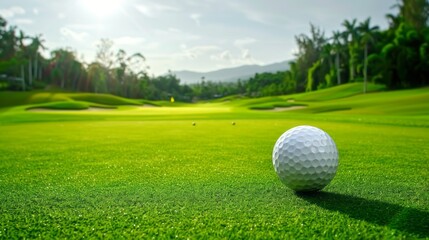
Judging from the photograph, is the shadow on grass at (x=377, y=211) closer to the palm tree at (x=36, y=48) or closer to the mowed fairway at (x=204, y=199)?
the mowed fairway at (x=204, y=199)

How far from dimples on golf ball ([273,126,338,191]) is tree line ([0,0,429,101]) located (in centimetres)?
5265

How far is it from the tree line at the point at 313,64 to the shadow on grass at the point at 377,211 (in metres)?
53.1

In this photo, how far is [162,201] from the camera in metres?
4.14

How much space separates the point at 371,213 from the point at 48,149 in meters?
8.36

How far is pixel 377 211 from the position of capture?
3.67 meters

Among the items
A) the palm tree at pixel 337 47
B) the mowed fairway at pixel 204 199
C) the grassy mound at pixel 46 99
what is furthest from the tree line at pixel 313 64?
the mowed fairway at pixel 204 199

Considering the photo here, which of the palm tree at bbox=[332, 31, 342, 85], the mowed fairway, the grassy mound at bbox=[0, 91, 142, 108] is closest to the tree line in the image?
the palm tree at bbox=[332, 31, 342, 85]

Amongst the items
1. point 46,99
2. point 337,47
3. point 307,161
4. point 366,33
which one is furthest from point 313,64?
point 307,161

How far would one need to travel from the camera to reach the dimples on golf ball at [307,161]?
4383 millimetres

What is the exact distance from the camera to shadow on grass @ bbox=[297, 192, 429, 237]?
10.8 feet

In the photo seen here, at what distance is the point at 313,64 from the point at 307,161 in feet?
301

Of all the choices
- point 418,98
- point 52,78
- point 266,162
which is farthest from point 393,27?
point 52,78

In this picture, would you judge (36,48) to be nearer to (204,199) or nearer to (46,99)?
(46,99)

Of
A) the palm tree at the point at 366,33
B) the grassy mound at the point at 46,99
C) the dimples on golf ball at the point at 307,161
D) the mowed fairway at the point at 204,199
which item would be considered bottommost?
the mowed fairway at the point at 204,199
